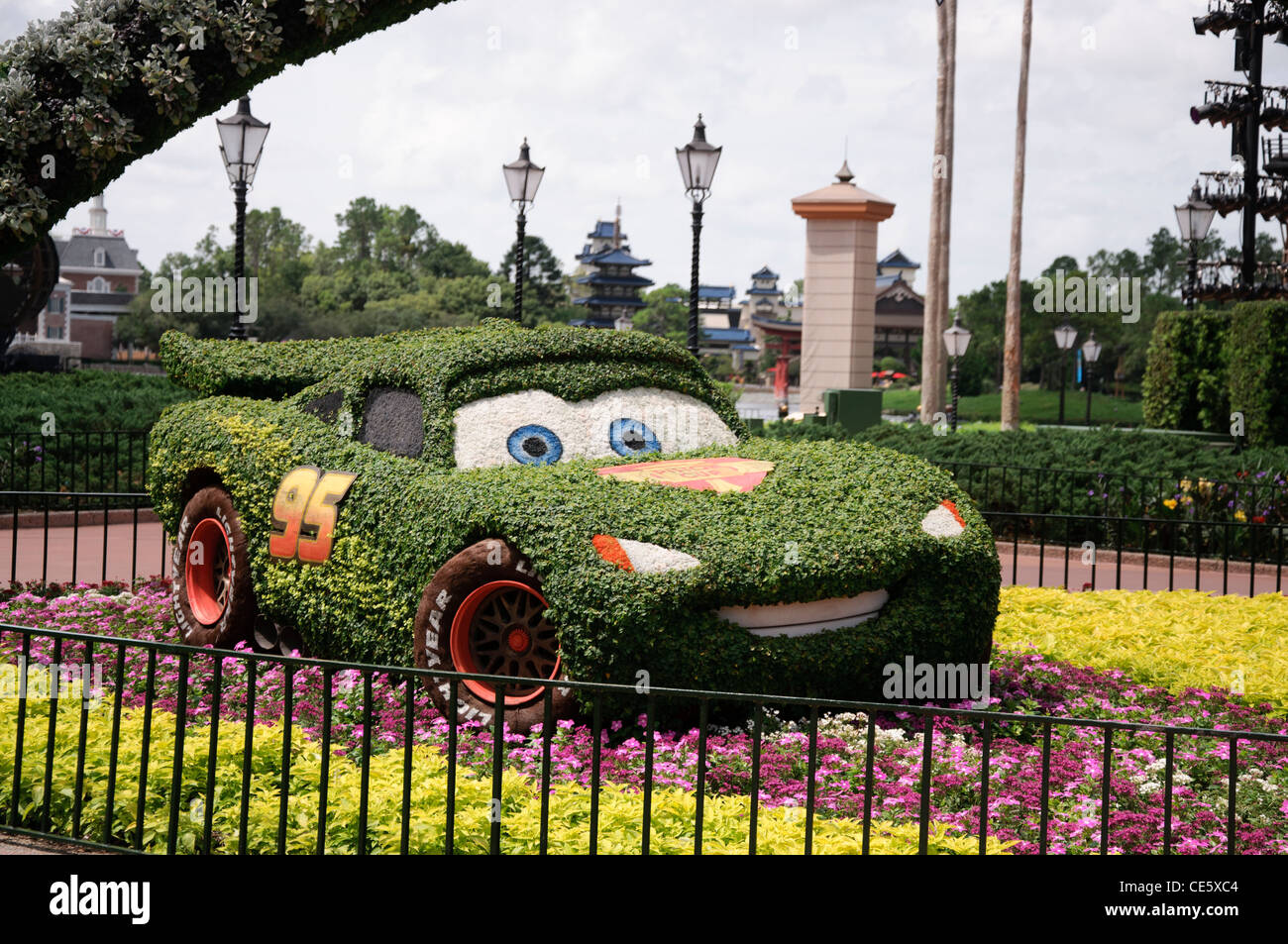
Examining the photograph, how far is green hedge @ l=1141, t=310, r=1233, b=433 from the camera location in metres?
27.2

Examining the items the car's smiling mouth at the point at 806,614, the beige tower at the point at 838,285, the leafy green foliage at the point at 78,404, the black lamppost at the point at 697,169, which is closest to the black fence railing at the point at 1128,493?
the black lamppost at the point at 697,169

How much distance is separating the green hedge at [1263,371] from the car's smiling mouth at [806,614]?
17.6 meters

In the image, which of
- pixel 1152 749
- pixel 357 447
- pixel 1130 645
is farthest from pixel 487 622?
pixel 1130 645

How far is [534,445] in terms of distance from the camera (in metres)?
7.75

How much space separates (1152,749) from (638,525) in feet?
8.87

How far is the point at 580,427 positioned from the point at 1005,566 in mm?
8537

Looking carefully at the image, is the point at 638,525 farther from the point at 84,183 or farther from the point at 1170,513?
the point at 1170,513

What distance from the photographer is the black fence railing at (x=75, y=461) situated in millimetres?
17141

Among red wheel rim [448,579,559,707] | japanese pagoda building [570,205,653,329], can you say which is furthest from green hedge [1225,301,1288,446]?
japanese pagoda building [570,205,653,329]

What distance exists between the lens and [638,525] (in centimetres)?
646

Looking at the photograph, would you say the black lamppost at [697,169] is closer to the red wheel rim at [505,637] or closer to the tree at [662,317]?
the red wheel rim at [505,637]

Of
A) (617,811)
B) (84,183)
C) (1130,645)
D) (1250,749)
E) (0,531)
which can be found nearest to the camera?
(617,811)

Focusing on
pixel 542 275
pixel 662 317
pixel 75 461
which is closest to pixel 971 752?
pixel 75 461

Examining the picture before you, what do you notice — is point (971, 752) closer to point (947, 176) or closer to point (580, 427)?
point (580, 427)
